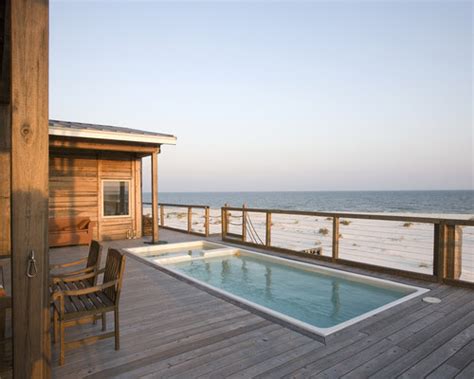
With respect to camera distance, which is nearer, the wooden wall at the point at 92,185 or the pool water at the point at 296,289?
the pool water at the point at 296,289

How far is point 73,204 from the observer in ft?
24.7

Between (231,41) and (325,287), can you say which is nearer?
(325,287)

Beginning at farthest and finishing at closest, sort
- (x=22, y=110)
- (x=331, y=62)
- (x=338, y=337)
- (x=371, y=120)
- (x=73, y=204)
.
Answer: (x=371, y=120)
(x=331, y=62)
(x=73, y=204)
(x=338, y=337)
(x=22, y=110)

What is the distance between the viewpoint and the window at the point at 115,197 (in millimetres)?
8016

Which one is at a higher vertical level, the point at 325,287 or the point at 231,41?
the point at 231,41

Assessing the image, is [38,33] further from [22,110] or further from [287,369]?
[287,369]

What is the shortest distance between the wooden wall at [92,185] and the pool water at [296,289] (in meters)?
2.75

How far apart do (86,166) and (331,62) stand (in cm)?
822

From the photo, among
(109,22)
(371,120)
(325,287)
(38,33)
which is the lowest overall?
(325,287)

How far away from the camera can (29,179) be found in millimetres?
1643

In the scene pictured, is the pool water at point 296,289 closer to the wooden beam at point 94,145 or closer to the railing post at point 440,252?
the railing post at point 440,252

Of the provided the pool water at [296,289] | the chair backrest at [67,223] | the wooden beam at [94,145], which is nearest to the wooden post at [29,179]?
the pool water at [296,289]

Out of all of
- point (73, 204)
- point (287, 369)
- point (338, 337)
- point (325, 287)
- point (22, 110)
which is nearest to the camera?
point (22, 110)

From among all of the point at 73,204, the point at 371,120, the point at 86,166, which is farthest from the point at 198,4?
the point at 371,120
